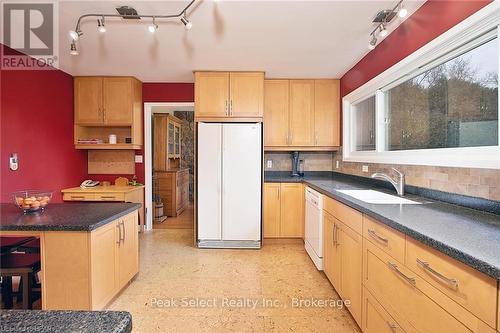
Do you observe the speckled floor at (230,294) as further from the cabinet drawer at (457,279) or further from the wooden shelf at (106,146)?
the wooden shelf at (106,146)

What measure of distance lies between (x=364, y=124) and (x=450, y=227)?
7.61 feet

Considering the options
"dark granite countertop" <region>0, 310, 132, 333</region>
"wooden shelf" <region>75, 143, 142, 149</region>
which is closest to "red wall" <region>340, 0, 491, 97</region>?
"dark granite countertop" <region>0, 310, 132, 333</region>

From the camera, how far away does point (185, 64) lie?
132 inches

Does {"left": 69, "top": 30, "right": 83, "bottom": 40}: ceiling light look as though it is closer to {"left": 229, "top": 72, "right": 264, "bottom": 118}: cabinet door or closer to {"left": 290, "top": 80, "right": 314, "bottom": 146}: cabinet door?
{"left": 229, "top": 72, "right": 264, "bottom": 118}: cabinet door

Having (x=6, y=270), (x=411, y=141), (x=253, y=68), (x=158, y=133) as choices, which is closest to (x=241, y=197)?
(x=253, y=68)

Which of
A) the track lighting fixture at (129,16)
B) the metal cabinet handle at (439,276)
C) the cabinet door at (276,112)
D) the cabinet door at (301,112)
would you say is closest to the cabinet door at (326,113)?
the cabinet door at (301,112)

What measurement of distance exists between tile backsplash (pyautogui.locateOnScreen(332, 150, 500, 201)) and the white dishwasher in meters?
→ 0.79

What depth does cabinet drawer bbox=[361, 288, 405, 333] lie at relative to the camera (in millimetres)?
1400

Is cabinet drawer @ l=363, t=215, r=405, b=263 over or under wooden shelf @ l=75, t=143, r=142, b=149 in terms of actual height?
under

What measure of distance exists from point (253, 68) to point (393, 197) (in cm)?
236

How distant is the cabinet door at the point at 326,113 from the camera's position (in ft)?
13.0

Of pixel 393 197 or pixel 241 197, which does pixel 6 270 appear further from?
pixel 393 197

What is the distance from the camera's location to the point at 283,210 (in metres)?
3.76

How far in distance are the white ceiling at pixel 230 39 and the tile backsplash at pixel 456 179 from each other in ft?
4.22
